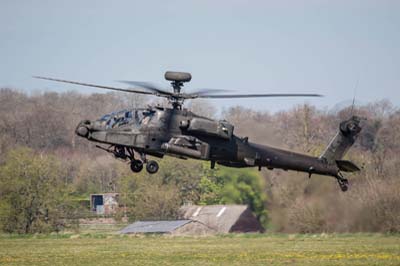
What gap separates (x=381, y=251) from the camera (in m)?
48.5

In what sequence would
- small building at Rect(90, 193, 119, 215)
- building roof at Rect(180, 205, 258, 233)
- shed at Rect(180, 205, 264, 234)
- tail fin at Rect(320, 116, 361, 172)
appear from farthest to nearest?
small building at Rect(90, 193, 119, 215) → building roof at Rect(180, 205, 258, 233) → shed at Rect(180, 205, 264, 234) → tail fin at Rect(320, 116, 361, 172)

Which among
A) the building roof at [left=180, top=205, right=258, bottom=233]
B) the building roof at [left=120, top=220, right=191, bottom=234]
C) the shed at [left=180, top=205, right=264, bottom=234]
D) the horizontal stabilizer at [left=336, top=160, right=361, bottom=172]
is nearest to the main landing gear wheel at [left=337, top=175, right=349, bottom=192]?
the horizontal stabilizer at [left=336, top=160, right=361, bottom=172]

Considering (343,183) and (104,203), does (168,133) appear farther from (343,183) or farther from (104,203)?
(104,203)

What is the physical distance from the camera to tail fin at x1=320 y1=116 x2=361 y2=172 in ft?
144

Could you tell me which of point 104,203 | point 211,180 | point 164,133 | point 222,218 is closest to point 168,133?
point 164,133

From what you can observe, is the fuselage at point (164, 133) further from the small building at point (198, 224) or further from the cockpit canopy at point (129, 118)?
the small building at point (198, 224)

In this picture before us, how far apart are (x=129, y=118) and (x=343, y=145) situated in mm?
10372

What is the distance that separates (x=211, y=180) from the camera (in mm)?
59625

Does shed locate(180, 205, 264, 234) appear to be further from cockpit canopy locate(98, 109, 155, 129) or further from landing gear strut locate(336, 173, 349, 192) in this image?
cockpit canopy locate(98, 109, 155, 129)

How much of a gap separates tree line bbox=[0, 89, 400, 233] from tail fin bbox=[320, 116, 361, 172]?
218cm

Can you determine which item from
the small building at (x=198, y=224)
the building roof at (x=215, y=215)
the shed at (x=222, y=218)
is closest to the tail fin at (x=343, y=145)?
the shed at (x=222, y=218)

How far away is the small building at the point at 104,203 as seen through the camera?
80269mm

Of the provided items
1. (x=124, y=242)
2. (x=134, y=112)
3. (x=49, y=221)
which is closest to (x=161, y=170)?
(x=49, y=221)

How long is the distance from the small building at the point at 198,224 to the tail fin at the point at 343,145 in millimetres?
18111
